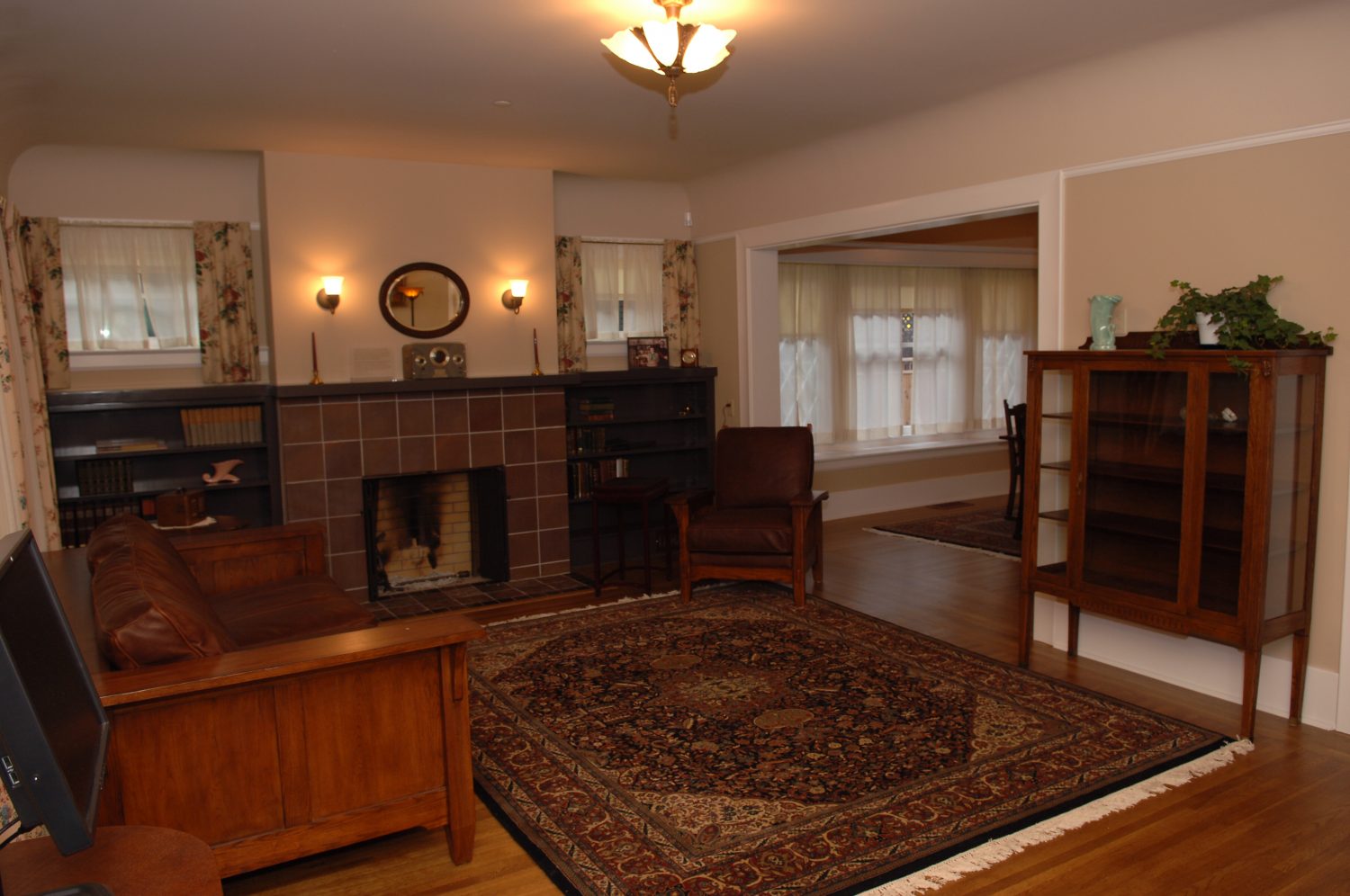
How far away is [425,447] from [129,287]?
6.24 ft

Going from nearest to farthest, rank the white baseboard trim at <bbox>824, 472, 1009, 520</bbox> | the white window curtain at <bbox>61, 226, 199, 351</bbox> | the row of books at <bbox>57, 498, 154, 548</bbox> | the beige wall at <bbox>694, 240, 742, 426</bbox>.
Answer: the row of books at <bbox>57, 498, 154, 548</bbox>
the white window curtain at <bbox>61, 226, 199, 351</bbox>
the beige wall at <bbox>694, 240, 742, 426</bbox>
the white baseboard trim at <bbox>824, 472, 1009, 520</bbox>

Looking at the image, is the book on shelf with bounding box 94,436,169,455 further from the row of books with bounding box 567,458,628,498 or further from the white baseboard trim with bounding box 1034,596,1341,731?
the white baseboard trim with bounding box 1034,596,1341,731

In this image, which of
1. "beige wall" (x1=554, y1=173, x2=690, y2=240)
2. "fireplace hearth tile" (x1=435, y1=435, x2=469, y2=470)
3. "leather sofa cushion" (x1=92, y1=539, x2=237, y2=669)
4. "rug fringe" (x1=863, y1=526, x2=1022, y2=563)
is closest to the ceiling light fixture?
"leather sofa cushion" (x1=92, y1=539, x2=237, y2=669)

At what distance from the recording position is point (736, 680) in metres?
4.10

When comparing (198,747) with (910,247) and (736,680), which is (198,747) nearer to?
(736,680)

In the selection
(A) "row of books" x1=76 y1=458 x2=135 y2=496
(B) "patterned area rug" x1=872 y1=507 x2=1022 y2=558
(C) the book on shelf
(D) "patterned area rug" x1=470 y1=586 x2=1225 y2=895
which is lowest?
(D) "patterned area rug" x1=470 y1=586 x2=1225 y2=895

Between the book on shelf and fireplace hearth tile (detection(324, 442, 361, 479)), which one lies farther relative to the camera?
fireplace hearth tile (detection(324, 442, 361, 479))

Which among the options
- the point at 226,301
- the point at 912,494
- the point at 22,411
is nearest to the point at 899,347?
the point at 912,494

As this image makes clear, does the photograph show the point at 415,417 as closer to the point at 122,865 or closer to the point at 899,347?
the point at 122,865

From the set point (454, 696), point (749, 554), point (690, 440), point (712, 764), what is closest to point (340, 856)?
point (454, 696)

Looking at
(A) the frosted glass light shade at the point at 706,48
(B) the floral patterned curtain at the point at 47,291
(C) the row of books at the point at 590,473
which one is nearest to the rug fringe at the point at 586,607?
(C) the row of books at the point at 590,473

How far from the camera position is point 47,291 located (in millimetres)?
5207

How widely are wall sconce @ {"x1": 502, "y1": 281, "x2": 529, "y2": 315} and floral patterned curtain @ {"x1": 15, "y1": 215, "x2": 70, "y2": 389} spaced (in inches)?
97.6

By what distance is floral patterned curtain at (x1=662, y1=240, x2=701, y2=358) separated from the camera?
700 cm
